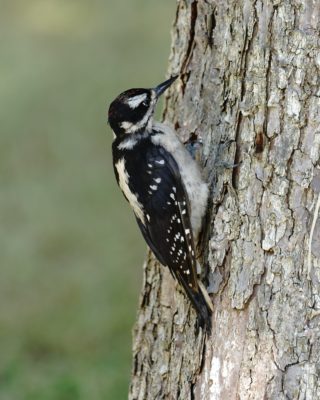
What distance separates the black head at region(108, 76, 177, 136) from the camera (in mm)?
4961

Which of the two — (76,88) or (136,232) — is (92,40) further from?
(136,232)

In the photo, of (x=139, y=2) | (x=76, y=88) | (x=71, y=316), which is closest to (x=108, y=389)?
(x=71, y=316)

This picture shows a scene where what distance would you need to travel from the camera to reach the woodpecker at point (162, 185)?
4609mm

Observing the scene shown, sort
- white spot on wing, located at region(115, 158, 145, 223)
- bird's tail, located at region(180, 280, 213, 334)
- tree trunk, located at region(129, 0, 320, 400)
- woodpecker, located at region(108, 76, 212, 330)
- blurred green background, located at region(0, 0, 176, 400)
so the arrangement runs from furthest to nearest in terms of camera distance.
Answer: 1. blurred green background, located at region(0, 0, 176, 400)
2. white spot on wing, located at region(115, 158, 145, 223)
3. woodpecker, located at region(108, 76, 212, 330)
4. bird's tail, located at region(180, 280, 213, 334)
5. tree trunk, located at region(129, 0, 320, 400)

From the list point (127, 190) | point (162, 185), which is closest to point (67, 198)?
point (127, 190)

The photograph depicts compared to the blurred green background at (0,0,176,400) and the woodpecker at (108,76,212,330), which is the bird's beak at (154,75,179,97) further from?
the blurred green background at (0,0,176,400)

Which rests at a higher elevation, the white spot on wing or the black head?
the black head

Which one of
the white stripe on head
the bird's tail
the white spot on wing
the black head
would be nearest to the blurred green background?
the white spot on wing

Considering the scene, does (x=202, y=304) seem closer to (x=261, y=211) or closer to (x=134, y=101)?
(x=261, y=211)

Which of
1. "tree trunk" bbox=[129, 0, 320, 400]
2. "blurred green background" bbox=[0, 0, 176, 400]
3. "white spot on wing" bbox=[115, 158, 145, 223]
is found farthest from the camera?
"blurred green background" bbox=[0, 0, 176, 400]

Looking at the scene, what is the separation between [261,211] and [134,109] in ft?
3.48

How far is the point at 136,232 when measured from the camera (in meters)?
7.87

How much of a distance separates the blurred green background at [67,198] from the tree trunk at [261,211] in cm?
189

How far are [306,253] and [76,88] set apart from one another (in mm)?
5915
